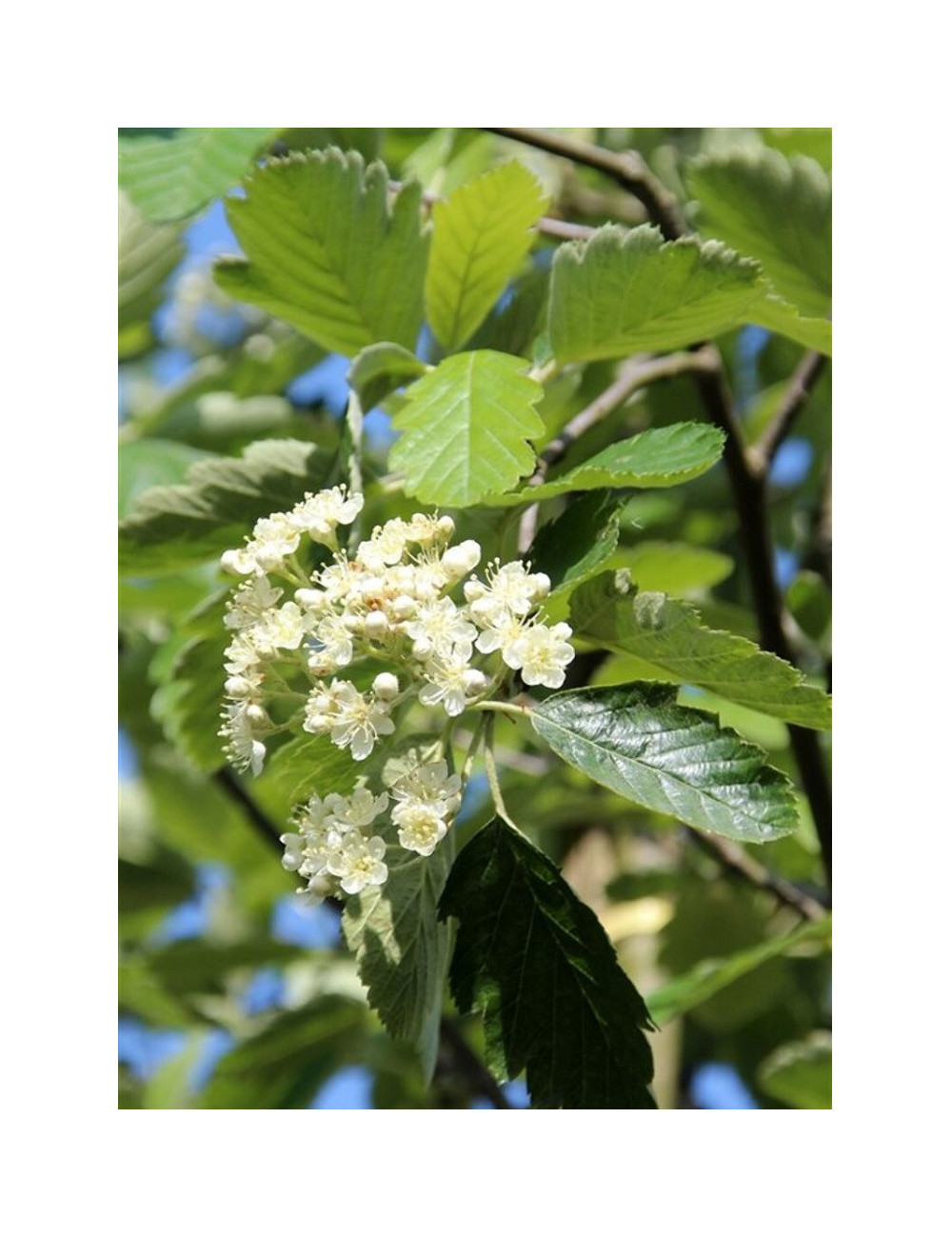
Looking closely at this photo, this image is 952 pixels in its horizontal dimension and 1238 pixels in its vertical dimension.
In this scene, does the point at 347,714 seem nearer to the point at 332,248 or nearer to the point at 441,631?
the point at 441,631

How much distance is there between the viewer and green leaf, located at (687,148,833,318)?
1.33m

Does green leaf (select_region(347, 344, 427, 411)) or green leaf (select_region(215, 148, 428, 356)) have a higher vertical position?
green leaf (select_region(215, 148, 428, 356))

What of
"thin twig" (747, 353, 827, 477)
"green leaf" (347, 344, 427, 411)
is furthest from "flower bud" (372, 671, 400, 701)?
"thin twig" (747, 353, 827, 477)

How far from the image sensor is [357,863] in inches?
32.4

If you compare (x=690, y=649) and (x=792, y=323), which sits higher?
(x=792, y=323)

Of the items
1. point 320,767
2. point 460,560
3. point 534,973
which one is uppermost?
point 460,560

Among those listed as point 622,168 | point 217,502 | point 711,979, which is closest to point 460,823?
point 711,979

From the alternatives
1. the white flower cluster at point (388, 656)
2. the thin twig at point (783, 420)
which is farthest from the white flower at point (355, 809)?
the thin twig at point (783, 420)

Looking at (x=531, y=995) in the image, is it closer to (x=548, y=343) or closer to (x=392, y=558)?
(x=392, y=558)

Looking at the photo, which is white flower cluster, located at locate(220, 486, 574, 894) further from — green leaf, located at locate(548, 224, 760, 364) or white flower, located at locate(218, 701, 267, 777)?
green leaf, located at locate(548, 224, 760, 364)

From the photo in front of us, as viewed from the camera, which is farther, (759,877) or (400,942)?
(759,877)

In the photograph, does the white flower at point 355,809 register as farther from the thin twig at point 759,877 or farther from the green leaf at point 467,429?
the thin twig at point 759,877

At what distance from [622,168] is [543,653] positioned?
1.76 feet

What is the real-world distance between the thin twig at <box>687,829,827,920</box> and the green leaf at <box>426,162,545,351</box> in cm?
64
